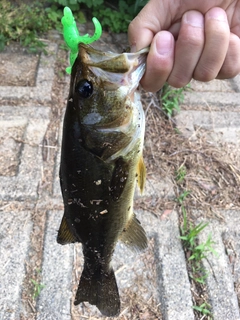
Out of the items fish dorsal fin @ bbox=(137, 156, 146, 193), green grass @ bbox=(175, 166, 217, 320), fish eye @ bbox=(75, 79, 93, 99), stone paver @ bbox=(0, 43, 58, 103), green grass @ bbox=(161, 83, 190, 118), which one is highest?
fish eye @ bbox=(75, 79, 93, 99)

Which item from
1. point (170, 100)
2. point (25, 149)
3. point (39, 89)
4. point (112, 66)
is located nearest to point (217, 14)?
point (112, 66)

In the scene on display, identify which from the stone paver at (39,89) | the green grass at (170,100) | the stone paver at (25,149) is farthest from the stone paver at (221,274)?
the stone paver at (39,89)

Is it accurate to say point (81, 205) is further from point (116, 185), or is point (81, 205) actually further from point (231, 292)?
point (231, 292)

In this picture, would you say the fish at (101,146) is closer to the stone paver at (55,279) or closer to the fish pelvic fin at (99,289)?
the fish pelvic fin at (99,289)

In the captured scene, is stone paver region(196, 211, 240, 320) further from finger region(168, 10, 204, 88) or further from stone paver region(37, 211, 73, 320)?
finger region(168, 10, 204, 88)

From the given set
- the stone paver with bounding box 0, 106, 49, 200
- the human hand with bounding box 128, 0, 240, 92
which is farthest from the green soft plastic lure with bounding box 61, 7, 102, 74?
the stone paver with bounding box 0, 106, 49, 200

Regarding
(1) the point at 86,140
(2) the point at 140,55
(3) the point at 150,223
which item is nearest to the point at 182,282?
(3) the point at 150,223
